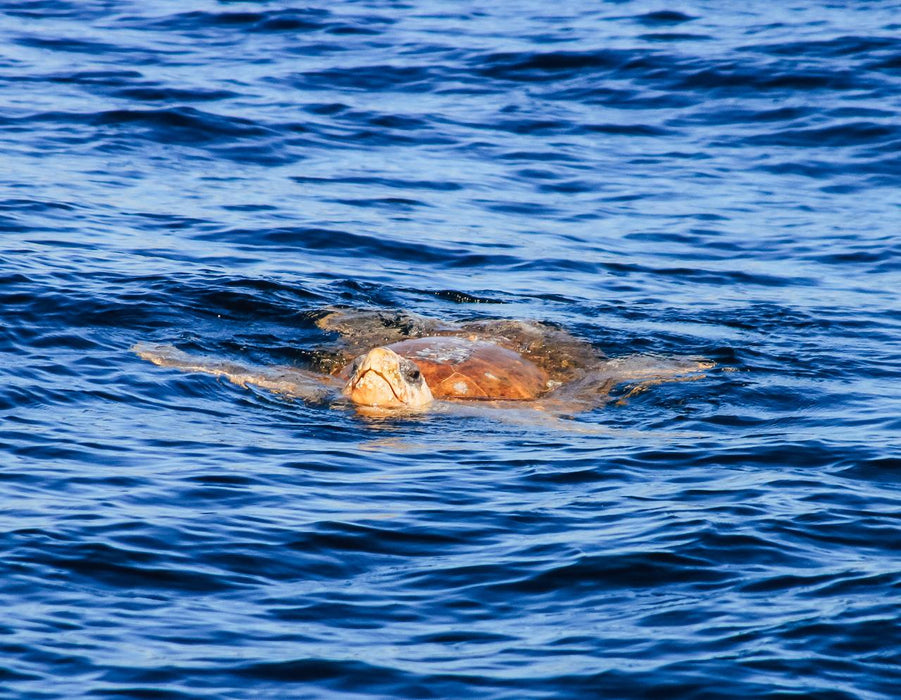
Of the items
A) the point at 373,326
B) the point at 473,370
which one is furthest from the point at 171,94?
the point at 473,370

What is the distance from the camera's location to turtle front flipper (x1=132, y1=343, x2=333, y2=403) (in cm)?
1078

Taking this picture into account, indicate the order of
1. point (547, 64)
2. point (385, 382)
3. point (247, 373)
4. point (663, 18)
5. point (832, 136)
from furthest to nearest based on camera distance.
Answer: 1. point (663, 18)
2. point (547, 64)
3. point (832, 136)
4. point (247, 373)
5. point (385, 382)

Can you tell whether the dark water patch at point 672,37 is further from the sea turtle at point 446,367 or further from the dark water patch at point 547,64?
the sea turtle at point 446,367

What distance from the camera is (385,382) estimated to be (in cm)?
1035

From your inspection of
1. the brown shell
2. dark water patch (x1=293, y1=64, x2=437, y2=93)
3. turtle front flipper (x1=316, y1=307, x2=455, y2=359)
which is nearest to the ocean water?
dark water patch (x1=293, y1=64, x2=437, y2=93)

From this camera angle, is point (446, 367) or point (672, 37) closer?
point (446, 367)

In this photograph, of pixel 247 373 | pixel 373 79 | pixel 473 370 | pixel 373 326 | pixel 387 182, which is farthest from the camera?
pixel 373 79

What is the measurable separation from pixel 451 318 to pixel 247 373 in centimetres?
257

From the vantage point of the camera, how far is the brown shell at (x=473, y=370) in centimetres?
1117

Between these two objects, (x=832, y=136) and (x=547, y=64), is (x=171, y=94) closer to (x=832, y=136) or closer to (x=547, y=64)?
(x=547, y=64)

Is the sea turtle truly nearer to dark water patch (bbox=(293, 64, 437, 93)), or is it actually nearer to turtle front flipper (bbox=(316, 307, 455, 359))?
turtle front flipper (bbox=(316, 307, 455, 359))

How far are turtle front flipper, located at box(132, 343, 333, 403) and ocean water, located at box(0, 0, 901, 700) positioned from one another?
0.28 metres

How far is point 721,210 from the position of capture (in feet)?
55.8

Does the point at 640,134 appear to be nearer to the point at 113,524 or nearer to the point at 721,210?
the point at 721,210
